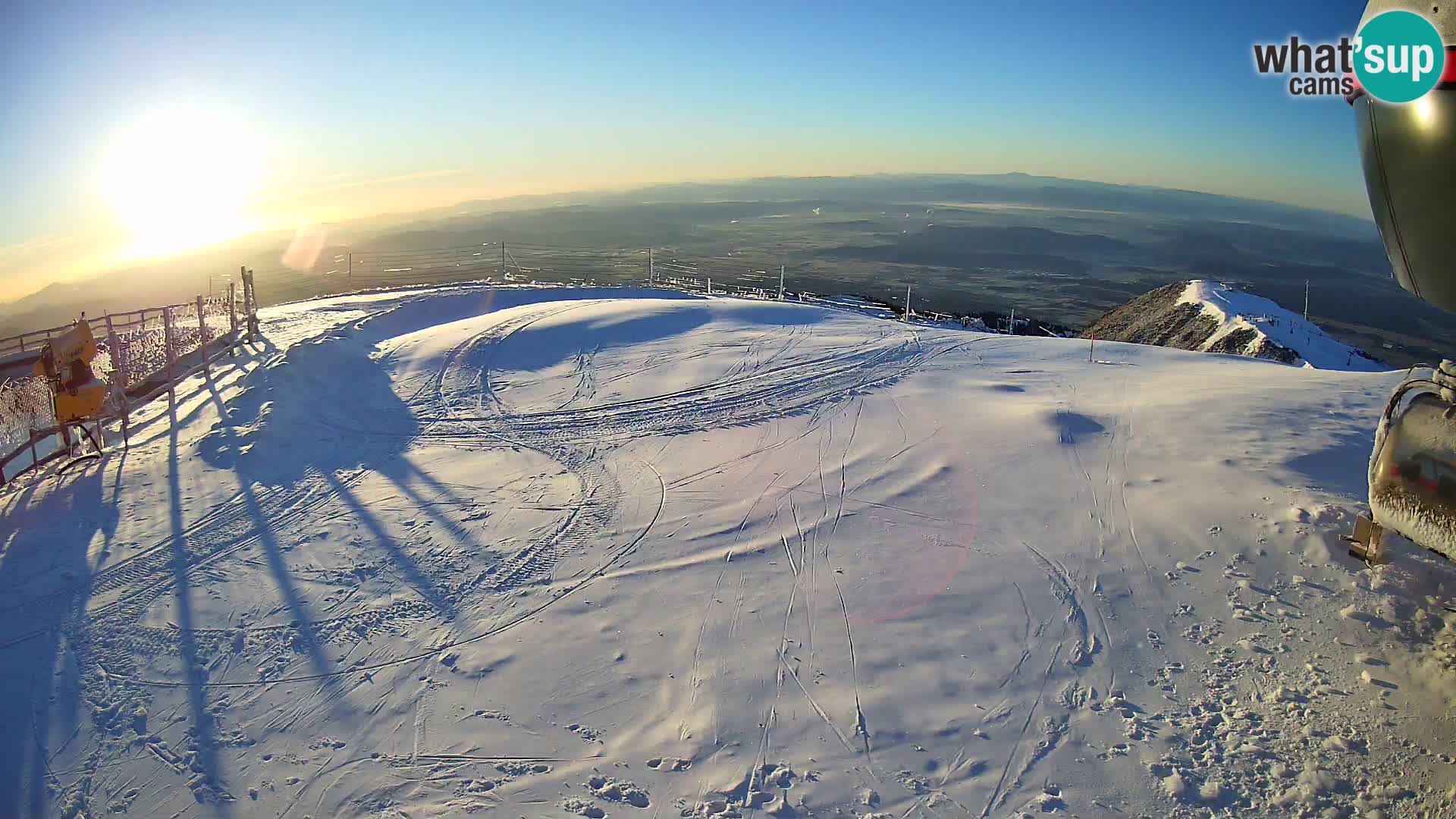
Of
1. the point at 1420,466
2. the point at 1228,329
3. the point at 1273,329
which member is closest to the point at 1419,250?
the point at 1420,466

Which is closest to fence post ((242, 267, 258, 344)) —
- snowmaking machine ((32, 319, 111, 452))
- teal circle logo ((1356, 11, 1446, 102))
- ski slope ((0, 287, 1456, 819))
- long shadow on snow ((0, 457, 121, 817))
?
ski slope ((0, 287, 1456, 819))

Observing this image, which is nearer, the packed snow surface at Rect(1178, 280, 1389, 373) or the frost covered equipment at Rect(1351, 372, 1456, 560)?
the frost covered equipment at Rect(1351, 372, 1456, 560)

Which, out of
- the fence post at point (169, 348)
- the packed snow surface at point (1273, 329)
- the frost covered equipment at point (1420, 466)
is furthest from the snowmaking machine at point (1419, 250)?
the fence post at point (169, 348)

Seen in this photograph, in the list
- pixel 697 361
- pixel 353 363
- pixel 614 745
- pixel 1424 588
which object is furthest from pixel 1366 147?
pixel 353 363

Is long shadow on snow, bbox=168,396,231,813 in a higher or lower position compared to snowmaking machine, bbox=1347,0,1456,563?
lower

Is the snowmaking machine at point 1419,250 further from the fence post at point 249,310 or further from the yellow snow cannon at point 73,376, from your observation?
the fence post at point 249,310

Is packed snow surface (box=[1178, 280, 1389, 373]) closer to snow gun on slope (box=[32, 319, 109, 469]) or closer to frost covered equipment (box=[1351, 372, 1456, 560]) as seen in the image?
frost covered equipment (box=[1351, 372, 1456, 560])
